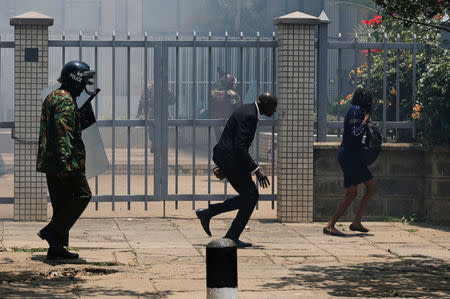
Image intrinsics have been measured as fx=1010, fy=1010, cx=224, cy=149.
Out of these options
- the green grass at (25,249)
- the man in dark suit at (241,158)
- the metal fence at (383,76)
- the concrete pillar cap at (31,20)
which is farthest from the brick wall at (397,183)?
the green grass at (25,249)

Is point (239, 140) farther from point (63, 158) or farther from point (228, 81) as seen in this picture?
point (228, 81)

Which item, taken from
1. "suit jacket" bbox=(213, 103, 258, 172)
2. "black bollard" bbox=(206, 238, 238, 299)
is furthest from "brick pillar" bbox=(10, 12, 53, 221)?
"black bollard" bbox=(206, 238, 238, 299)

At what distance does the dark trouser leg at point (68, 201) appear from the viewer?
848cm

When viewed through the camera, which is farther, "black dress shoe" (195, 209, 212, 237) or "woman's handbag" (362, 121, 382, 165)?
"woman's handbag" (362, 121, 382, 165)

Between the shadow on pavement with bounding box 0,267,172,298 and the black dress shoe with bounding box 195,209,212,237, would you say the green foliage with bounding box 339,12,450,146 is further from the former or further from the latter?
the shadow on pavement with bounding box 0,267,172,298

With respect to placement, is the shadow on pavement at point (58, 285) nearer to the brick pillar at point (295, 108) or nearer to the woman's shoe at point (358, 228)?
the woman's shoe at point (358, 228)

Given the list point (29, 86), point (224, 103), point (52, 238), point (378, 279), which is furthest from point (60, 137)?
point (224, 103)

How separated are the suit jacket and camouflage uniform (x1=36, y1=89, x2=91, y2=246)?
62.0 inches

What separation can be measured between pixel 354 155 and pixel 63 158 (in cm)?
376

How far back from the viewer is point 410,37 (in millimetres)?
14086

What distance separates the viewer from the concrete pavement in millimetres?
7469

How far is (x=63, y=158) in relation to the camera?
825 centimetres

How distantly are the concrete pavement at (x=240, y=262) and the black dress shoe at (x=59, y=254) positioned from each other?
137 mm

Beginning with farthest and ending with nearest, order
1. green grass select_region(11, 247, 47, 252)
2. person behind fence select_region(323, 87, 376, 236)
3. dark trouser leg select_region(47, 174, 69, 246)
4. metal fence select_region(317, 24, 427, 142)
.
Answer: metal fence select_region(317, 24, 427, 142), person behind fence select_region(323, 87, 376, 236), green grass select_region(11, 247, 47, 252), dark trouser leg select_region(47, 174, 69, 246)
